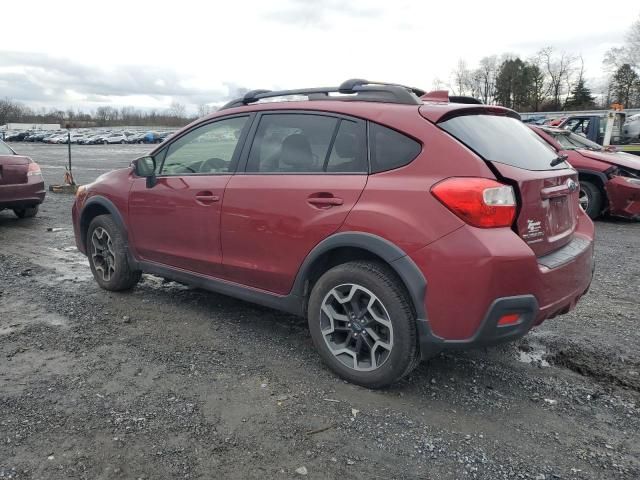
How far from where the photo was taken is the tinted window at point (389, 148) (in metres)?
3.07

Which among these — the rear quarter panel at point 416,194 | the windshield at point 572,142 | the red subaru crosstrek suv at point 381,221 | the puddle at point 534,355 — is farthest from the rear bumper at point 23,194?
the windshield at point 572,142

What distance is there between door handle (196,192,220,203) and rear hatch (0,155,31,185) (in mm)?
5808

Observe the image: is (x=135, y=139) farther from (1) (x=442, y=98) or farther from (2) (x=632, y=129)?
(1) (x=442, y=98)

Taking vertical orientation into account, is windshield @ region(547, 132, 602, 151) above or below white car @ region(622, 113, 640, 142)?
below

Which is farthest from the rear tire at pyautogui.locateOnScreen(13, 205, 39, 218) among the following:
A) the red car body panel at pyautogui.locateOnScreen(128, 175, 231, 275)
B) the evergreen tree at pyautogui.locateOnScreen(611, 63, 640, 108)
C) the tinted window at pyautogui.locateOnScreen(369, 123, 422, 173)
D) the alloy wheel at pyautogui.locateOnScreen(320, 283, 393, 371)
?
the evergreen tree at pyautogui.locateOnScreen(611, 63, 640, 108)

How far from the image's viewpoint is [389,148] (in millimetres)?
3148

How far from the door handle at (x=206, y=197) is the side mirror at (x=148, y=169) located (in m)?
0.64

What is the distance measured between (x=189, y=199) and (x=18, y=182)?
5.80m

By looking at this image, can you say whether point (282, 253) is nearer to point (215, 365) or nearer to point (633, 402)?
point (215, 365)

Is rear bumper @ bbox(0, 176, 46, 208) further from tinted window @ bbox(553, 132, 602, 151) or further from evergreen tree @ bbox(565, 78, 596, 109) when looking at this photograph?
evergreen tree @ bbox(565, 78, 596, 109)

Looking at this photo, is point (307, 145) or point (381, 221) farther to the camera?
point (307, 145)

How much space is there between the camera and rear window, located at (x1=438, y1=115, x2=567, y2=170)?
3.02 metres

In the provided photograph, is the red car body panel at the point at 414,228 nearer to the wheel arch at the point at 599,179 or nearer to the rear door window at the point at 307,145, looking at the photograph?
the rear door window at the point at 307,145

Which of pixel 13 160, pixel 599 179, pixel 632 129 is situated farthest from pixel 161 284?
pixel 632 129
